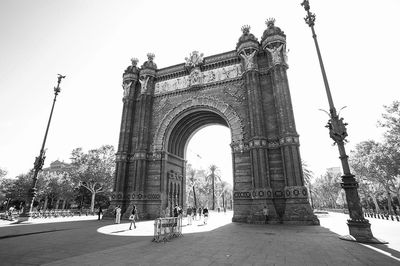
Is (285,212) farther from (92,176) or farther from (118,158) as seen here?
(92,176)

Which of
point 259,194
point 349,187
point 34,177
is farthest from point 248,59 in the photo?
point 34,177

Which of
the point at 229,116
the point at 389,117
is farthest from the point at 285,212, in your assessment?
the point at 389,117

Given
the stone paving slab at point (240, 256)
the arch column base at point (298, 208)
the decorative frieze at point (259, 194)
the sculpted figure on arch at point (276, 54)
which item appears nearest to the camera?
the stone paving slab at point (240, 256)

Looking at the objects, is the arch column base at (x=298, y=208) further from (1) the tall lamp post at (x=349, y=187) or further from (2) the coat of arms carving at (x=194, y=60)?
(2) the coat of arms carving at (x=194, y=60)

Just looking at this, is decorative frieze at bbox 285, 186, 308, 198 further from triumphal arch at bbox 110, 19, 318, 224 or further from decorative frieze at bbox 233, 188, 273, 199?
decorative frieze at bbox 233, 188, 273, 199

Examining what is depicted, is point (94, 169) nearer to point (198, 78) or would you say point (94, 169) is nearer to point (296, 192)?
point (198, 78)

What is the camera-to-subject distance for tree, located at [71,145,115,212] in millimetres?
37812

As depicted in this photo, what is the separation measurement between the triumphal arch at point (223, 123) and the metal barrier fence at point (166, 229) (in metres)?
8.13

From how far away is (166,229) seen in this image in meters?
9.23

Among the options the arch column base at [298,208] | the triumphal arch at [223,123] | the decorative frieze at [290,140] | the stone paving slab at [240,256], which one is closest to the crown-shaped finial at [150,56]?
the triumphal arch at [223,123]

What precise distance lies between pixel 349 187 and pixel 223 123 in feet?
51.7

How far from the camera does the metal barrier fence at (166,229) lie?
8777 mm

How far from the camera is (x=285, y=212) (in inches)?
619

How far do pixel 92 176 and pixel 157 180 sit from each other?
2187 centimetres
